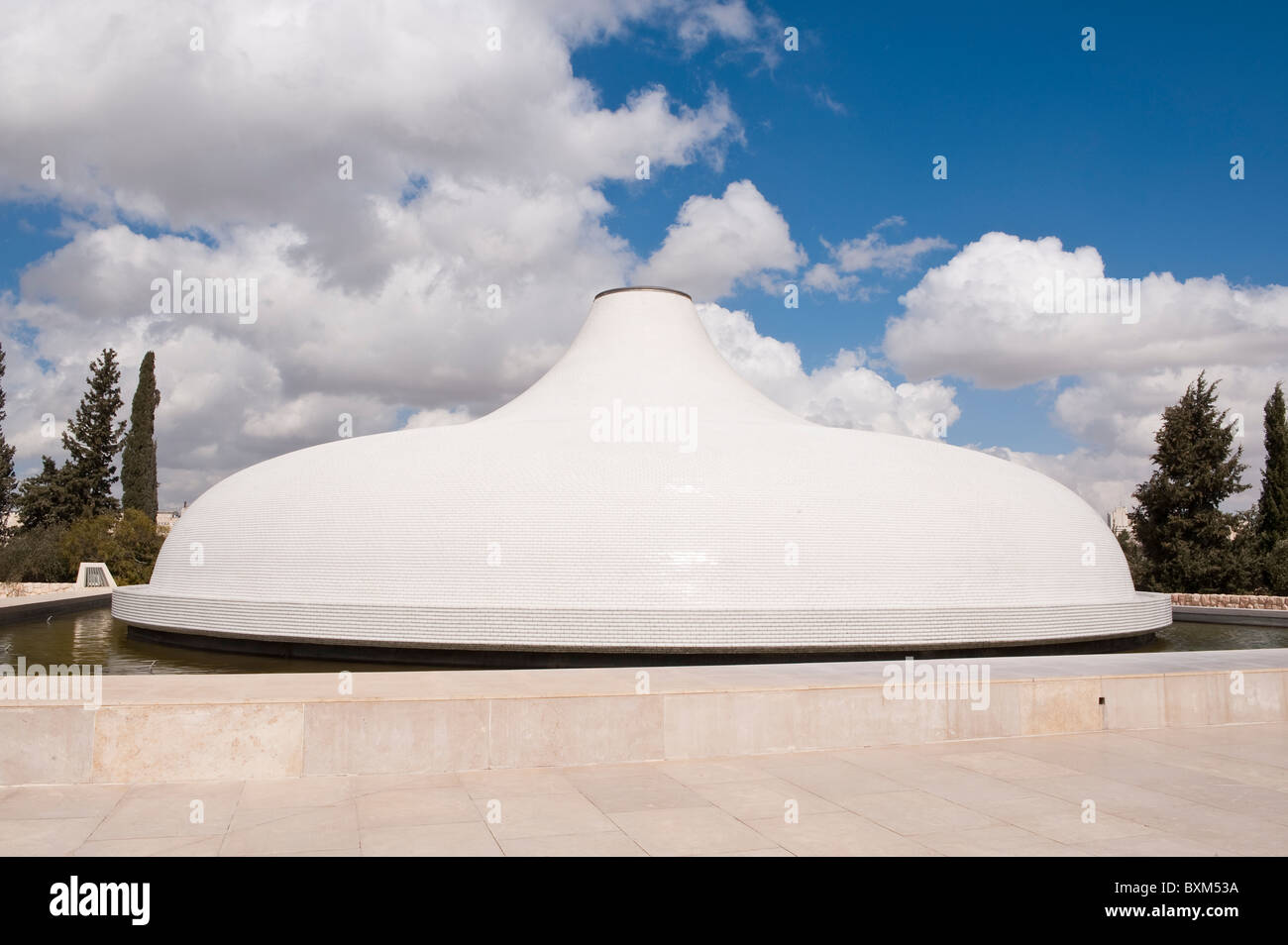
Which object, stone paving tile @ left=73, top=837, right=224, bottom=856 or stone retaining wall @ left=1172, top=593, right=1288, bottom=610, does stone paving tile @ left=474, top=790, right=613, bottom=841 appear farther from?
stone retaining wall @ left=1172, top=593, right=1288, bottom=610

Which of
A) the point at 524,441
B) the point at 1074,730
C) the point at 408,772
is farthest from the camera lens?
the point at 524,441

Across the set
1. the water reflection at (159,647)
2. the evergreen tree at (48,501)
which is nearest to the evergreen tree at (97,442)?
the evergreen tree at (48,501)

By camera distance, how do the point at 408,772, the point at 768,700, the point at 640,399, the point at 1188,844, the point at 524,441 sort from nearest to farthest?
the point at 1188,844 < the point at 408,772 < the point at 768,700 < the point at 524,441 < the point at 640,399

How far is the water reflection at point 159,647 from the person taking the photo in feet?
50.1

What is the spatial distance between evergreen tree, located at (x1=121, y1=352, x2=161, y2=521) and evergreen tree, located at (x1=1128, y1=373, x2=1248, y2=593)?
38397 millimetres

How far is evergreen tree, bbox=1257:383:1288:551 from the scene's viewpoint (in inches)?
1296

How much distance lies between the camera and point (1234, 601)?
26.5m

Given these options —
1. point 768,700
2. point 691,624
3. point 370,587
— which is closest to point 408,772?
point 768,700

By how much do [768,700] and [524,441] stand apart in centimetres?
1080

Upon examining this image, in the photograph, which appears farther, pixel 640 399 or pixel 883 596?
pixel 640 399

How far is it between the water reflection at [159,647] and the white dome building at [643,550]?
450 mm

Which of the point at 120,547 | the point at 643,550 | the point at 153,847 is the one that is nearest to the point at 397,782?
the point at 153,847

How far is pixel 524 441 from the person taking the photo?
17.6 meters
